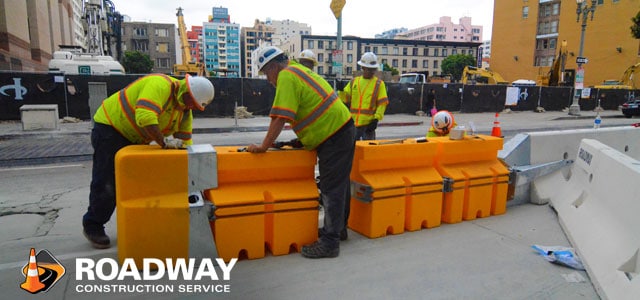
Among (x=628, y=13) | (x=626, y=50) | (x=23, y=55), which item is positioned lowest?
(x=23, y=55)

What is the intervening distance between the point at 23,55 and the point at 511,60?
62.8m

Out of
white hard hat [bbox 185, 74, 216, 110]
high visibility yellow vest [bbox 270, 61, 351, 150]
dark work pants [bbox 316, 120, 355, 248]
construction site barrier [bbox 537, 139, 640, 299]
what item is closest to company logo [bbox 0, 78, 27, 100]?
white hard hat [bbox 185, 74, 216, 110]

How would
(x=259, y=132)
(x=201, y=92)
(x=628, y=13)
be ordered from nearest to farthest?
(x=201, y=92)
(x=259, y=132)
(x=628, y=13)

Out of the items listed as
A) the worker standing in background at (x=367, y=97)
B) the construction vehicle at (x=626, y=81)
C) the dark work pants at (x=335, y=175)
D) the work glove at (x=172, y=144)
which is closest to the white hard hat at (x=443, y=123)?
the worker standing in background at (x=367, y=97)

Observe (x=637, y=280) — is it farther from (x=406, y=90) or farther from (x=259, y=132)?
(x=406, y=90)

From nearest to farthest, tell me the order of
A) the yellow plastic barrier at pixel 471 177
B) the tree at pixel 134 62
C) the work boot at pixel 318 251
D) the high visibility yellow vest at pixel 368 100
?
1. the work boot at pixel 318 251
2. the yellow plastic barrier at pixel 471 177
3. the high visibility yellow vest at pixel 368 100
4. the tree at pixel 134 62

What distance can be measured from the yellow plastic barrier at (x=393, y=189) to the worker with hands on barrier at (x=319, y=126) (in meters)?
0.40

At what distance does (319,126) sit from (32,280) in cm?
240

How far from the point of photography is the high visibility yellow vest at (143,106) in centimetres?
319

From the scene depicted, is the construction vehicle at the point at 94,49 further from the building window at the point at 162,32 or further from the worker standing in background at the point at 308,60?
the building window at the point at 162,32

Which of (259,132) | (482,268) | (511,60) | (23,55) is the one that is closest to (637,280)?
(482,268)

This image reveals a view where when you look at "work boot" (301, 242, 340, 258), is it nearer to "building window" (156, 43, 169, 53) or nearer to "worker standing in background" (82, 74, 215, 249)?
"worker standing in background" (82, 74, 215, 249)

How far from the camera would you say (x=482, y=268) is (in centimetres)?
330

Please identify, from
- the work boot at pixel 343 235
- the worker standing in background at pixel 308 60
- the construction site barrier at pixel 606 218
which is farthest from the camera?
the worker standing in background at pixel 308 60
